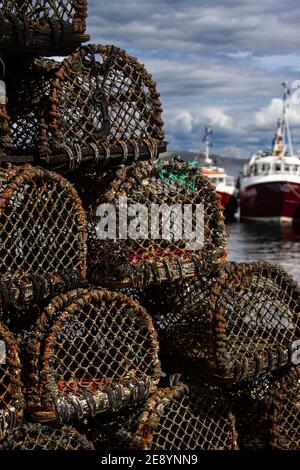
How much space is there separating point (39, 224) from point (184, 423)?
1.24m

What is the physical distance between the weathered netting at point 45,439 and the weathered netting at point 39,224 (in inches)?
27.4

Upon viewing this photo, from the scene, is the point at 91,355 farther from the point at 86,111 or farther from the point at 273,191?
the point at 273,191

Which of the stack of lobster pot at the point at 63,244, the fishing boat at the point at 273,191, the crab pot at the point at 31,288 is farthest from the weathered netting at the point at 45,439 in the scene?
the fishing boat at the point at 273,191

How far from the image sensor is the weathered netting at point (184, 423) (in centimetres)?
335

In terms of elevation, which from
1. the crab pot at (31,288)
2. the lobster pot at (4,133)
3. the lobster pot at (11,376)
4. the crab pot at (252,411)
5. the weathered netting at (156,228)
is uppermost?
the lobster pot at (4,133)

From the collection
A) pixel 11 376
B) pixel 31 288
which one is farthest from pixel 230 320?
pixel 11 376

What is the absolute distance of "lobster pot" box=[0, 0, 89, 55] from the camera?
Answer: 321 cm

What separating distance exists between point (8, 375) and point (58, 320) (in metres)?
0.32

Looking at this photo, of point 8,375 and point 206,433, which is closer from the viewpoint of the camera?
point 8,375

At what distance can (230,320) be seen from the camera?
364cm

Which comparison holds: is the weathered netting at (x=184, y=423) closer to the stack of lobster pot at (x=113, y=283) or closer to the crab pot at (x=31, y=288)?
the stack of lobster pot at (x=113, y=283)

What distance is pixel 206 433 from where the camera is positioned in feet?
11.8

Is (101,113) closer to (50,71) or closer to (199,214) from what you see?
(50,71)
